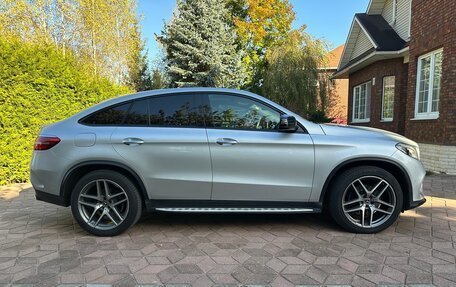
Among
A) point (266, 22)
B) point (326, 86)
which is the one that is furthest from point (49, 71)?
point (266, 22)

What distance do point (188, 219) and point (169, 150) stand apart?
4.02ft

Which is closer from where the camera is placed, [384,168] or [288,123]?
[288,123]

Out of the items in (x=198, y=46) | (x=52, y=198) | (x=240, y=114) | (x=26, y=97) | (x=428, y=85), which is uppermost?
(x=198, y=46)

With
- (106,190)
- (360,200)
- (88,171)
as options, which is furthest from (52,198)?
(360,200)

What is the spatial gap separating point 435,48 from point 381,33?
4.98 meters

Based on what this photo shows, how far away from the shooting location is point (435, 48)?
8781mm

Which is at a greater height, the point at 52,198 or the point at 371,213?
the point at 52,198

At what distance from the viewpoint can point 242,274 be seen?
307 cm

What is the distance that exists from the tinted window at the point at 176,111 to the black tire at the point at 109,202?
2.55 feet

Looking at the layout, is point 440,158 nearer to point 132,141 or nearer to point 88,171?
point 132,141

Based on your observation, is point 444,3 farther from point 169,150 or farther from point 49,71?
point 49,71

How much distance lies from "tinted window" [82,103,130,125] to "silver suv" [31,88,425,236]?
12 millimetres

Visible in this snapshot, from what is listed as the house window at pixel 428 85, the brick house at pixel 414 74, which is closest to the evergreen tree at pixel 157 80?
the brick house at pixel 414 74

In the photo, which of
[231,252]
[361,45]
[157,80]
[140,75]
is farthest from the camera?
[157,80]
